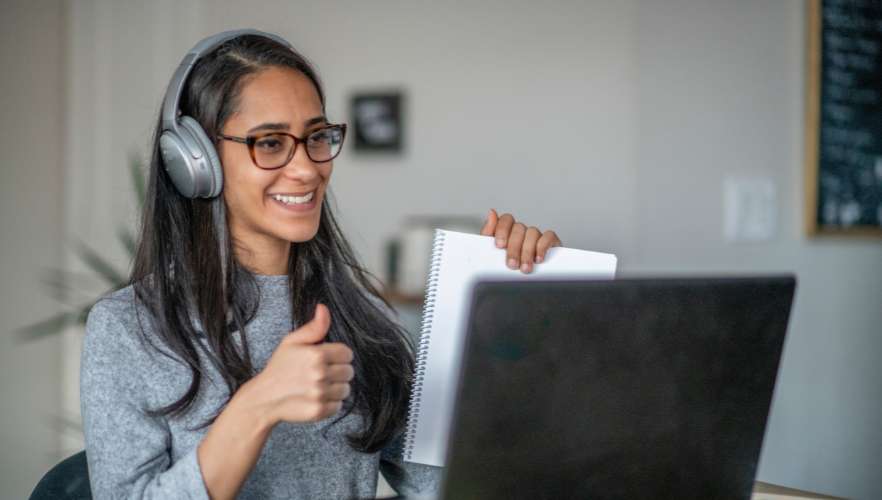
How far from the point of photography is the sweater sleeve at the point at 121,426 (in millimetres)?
1005

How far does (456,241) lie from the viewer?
108cm

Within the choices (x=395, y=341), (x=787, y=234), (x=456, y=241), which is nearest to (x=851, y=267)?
(x=787, y=234)

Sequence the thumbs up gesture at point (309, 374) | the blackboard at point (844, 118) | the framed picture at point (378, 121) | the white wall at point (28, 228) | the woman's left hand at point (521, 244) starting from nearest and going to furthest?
1. the thumbs up gesture at point (309, 374)
2. the woman's left hand at point (521, 244)
3. the blackboard at point (844, 118)
4. the white wall at point (28, 228)
5. the framed picture at point (378, 121)

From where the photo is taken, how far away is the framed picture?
11.7ft

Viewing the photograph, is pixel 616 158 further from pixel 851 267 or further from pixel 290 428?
pixel 290 428

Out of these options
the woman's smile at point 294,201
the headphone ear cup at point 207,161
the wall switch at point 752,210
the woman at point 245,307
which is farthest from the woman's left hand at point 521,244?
the wall switch at point 752,210

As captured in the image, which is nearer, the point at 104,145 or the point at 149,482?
the point at 149,482

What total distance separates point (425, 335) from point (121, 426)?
357 millimetres

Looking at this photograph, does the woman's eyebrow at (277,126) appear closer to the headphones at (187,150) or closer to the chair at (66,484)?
the headphones at (187,150)

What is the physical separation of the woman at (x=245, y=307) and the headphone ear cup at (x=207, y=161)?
2 cm

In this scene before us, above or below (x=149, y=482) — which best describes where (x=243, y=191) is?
above

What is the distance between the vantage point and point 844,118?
256cm

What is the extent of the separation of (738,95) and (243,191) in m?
1.77

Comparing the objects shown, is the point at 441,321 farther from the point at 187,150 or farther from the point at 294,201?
the point at 187,150
